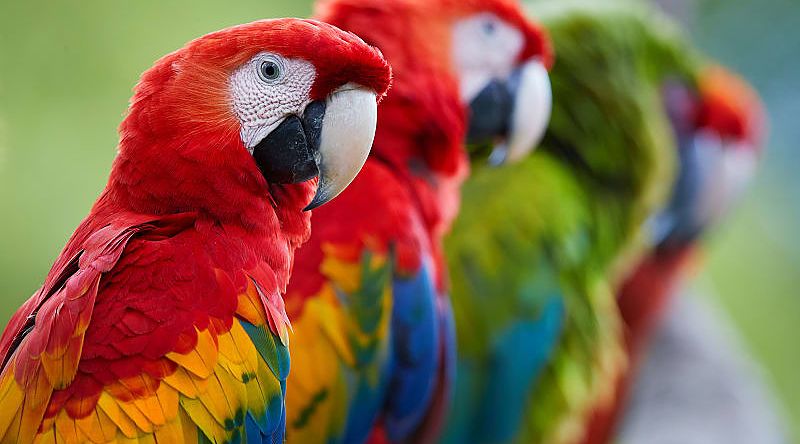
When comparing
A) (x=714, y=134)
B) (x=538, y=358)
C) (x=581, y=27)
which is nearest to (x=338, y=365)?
(x=538, y=358)

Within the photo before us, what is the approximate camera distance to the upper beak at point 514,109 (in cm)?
132

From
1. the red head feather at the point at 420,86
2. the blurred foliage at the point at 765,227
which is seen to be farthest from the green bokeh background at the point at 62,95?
the blurred foliage at the point at 765,227

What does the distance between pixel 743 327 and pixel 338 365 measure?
3.50 metres

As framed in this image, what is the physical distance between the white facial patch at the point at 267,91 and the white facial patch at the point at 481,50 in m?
0.50

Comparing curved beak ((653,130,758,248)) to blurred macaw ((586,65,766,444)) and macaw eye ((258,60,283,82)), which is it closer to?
blurred macaw ((586,65,766,444))

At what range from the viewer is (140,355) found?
2.46 ft

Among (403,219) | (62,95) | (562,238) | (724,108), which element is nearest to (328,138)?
(403,219)

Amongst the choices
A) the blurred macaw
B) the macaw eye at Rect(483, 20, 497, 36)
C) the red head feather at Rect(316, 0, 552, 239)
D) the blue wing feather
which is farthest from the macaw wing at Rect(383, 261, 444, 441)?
the blurred macaw

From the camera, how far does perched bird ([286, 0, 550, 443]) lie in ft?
3.74

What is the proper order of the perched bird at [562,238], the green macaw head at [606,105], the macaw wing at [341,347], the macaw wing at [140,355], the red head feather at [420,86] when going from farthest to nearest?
the green macaw head at [606,105]
the perched bird at [562,238]
the red head feather at [420,86]
the macaw wing at [341,347]
the macaw wing at [140,355]

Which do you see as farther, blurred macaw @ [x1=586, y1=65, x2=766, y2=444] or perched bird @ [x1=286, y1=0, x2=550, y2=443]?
blurred macaw @ [x1=586, y1=65, x2=766, y2=444]

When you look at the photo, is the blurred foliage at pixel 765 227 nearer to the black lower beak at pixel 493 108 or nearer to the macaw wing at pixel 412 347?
the black lower beak at pixel 493 108

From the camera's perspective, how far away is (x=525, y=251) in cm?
173

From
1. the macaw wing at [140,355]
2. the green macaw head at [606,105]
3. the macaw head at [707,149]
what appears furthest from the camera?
the macaw head at [707,149]
